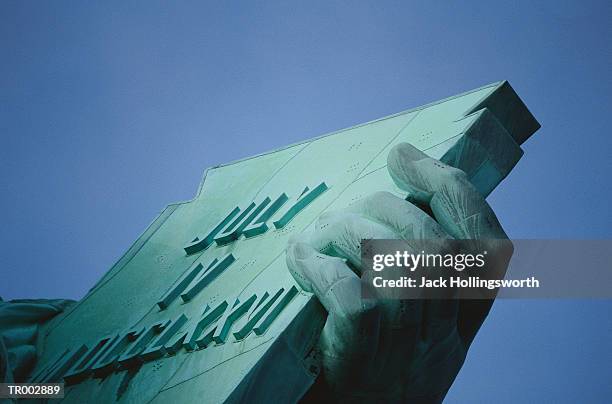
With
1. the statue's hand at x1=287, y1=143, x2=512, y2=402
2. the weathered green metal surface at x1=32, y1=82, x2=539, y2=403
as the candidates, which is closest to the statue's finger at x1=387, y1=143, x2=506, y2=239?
the statue's hand at x1=287, y1=143, x2=512, y2=402

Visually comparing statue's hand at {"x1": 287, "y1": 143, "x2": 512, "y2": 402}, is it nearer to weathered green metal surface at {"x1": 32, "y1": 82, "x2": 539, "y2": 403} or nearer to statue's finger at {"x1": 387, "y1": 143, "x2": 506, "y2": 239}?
statue's finger at {"x1": 387, "y1": 143, "x2": 506, "y2": 239}

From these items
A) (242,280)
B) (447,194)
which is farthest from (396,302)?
(242,280)

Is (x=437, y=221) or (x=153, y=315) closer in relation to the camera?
(x=437, y=221)

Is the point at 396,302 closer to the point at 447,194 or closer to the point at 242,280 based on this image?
the point at 447,194

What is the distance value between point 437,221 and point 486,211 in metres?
0.38

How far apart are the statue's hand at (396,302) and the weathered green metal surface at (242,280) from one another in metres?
0.28

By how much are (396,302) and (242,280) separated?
1.98 meters

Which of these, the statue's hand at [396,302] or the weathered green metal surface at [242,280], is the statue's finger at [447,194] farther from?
the weathered green metal surface at [242,280]

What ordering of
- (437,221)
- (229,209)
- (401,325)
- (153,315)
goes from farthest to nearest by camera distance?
(229,209) → (153,315) → (437,221) → (401,325)

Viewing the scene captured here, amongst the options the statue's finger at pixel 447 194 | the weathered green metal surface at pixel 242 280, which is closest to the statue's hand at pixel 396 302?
the statue's finger at pixel 447 194

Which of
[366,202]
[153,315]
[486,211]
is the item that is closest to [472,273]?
[486,211]

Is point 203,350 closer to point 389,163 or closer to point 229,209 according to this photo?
point 389,163

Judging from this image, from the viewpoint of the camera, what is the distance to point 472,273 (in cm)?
664

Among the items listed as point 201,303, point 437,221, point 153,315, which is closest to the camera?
point 437,221
